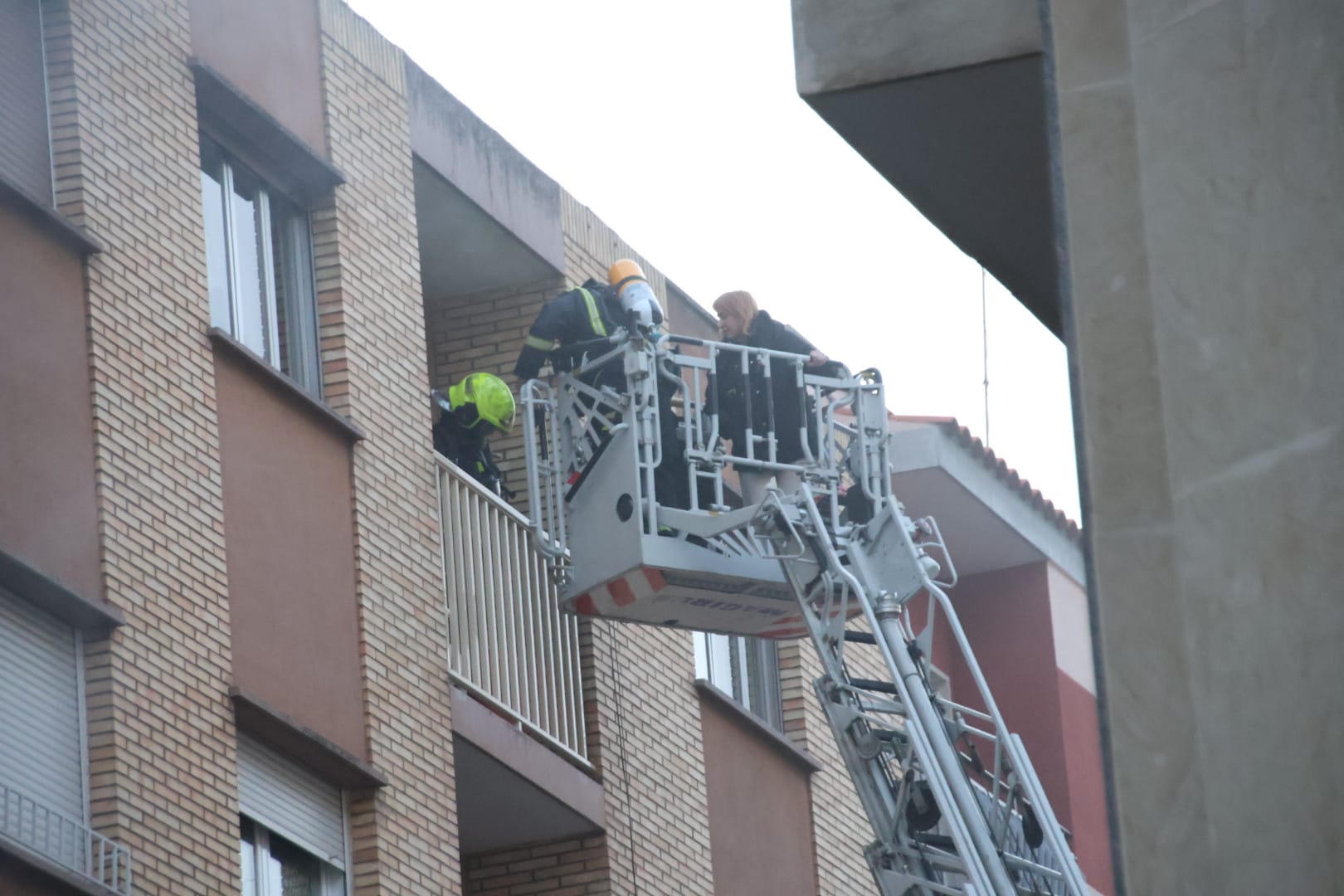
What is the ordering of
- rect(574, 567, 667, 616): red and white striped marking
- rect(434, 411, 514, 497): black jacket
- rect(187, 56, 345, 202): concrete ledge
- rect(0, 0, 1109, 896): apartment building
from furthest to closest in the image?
rect(434, 411, 514, 497): black jacket < rect(574, 567, 667, 616): red and white striped marking < rect(187, 56, 345, 202): concrete ledge < rect(0, 0, 1109, 896): apartment building

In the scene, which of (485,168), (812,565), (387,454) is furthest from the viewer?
(485,168)

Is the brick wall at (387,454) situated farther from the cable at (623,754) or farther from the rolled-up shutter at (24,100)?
the rolled-up shutter at (24,100)

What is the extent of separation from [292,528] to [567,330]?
2.19 metres

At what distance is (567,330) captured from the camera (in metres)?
13.9

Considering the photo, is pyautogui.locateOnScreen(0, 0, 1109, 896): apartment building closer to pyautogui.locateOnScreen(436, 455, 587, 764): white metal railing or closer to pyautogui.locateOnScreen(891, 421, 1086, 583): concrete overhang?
pyautogui.locateOnScreen(436, 455, 587, 764): white metal railing

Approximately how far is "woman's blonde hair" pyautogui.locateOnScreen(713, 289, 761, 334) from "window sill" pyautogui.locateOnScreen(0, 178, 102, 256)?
13.4 ft

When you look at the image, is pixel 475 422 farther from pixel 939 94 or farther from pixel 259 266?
pixel 939 94

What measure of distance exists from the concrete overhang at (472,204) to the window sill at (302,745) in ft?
13.5

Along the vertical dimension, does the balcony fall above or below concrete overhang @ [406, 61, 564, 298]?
below

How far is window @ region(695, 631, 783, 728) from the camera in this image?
18.0m

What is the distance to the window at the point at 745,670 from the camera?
59.0ft

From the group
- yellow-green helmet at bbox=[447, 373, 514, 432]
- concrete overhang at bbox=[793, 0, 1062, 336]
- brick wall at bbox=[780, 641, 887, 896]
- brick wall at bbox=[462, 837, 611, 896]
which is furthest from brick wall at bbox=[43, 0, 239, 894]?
brick wall at bbox=[780, 641, 887, 896]

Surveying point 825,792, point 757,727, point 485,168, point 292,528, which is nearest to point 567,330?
point 292,528

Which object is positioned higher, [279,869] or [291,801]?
[291,801]
